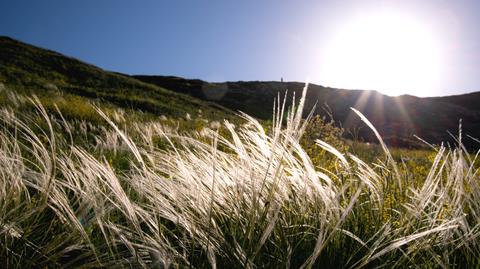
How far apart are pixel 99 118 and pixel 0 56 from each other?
29089 millimetres

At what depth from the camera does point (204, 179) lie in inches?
74.5

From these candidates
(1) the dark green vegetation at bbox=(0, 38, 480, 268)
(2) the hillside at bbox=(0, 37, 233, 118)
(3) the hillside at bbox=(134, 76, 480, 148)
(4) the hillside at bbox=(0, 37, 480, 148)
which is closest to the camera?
(1) the dark green vegetation at bbox=(0, 38, 480, 268)

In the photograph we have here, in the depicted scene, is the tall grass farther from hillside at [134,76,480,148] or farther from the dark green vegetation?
hillside at [134,76,480,148]

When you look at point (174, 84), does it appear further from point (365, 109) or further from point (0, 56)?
point (0, 56)

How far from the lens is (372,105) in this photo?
71625 mm

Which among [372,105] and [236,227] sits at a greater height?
[236,227]

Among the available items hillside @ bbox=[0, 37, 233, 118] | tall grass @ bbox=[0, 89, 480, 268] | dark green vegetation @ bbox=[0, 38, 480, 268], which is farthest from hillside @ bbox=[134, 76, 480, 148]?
tall grass @ bbox=[0, 89, 480, 268]

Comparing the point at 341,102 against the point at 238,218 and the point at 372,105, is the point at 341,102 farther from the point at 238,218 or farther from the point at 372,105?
the point at 238,218

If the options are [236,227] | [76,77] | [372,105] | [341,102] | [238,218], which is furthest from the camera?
[341,102]

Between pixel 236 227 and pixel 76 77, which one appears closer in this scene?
pixel 236 227

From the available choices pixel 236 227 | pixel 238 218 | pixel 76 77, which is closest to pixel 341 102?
pixel 76 77

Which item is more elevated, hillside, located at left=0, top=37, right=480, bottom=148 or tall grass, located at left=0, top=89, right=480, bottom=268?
tall grass, located at left=0, top=89, right=480, bottom=268

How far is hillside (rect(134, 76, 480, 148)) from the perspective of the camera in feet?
190

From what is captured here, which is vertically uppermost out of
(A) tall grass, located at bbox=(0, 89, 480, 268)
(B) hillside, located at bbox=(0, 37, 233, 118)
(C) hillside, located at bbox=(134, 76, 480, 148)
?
(A) tall grass, located at bbox=(0, 89, 480, 268)
